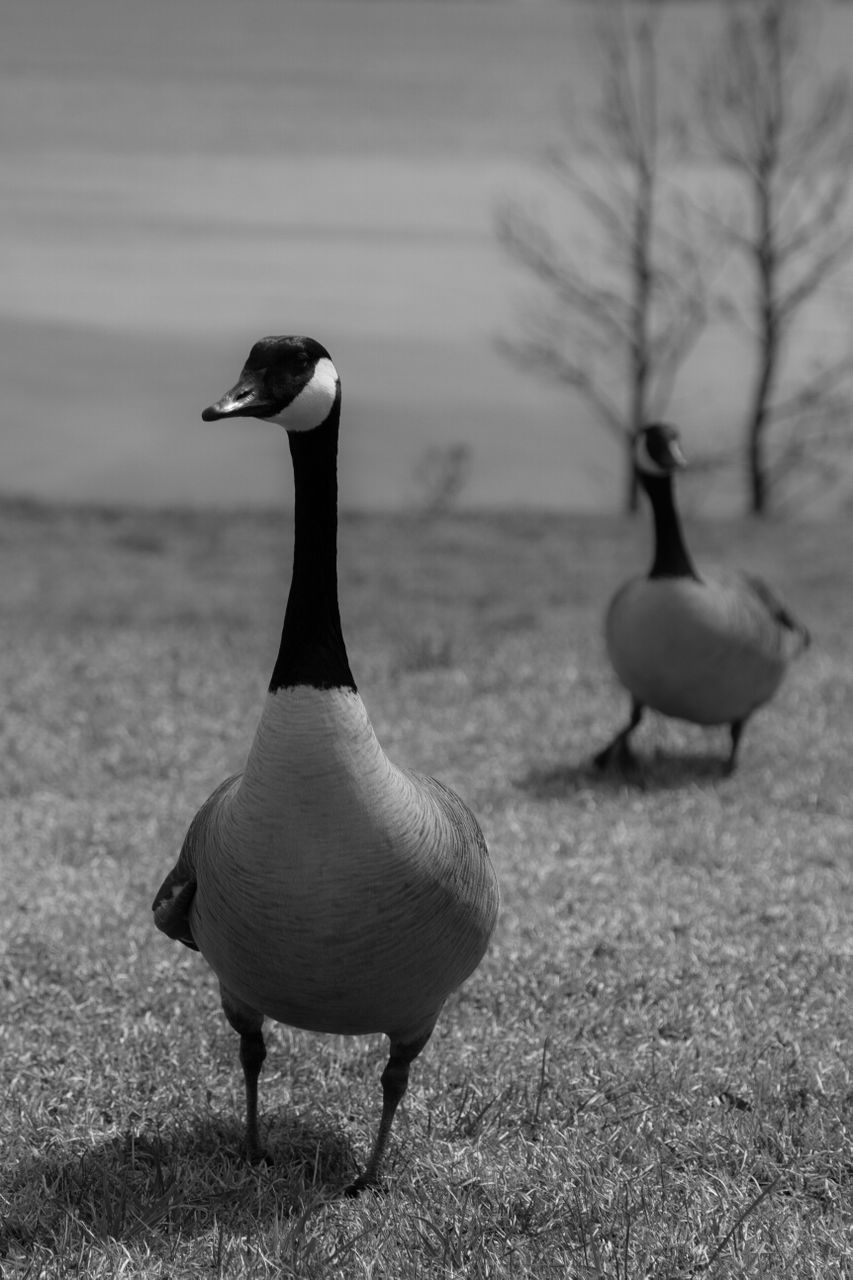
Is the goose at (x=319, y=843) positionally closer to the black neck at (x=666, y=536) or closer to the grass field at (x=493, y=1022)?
the grass field at (x=493, y=1022)

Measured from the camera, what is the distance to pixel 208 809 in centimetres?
418

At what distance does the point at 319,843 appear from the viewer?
12.0 feet

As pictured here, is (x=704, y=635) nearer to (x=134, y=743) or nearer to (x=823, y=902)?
(x=823, y=902)

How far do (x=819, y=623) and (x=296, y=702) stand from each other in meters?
12.6

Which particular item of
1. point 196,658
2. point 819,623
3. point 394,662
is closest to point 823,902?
point 394,662

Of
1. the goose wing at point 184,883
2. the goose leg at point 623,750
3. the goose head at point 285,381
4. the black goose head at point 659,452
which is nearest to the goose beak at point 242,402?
the goose head at point 285,381

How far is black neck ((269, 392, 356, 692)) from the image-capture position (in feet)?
12.4

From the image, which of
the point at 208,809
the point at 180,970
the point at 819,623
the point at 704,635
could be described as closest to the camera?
the point at 208,809

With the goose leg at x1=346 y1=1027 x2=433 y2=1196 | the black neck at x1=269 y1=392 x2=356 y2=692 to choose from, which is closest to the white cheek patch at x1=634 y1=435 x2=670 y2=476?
the black neck at x1=269 y1=392 x2=356 y2=692

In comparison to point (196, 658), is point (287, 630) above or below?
above

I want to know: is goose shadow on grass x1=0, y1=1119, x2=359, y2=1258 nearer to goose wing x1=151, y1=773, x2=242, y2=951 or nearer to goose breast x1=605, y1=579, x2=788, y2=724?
goose wing x1=151, y1=773, x2=242, y2=951

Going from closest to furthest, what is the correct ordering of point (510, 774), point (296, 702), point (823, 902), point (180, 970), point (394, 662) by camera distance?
point (296, 702) < point (180, 970) < point (823, 902) < point (510, 774) < point (394, 662)

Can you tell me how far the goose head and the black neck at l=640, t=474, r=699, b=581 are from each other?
517 cm

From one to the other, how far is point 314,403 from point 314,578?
1.62ft
